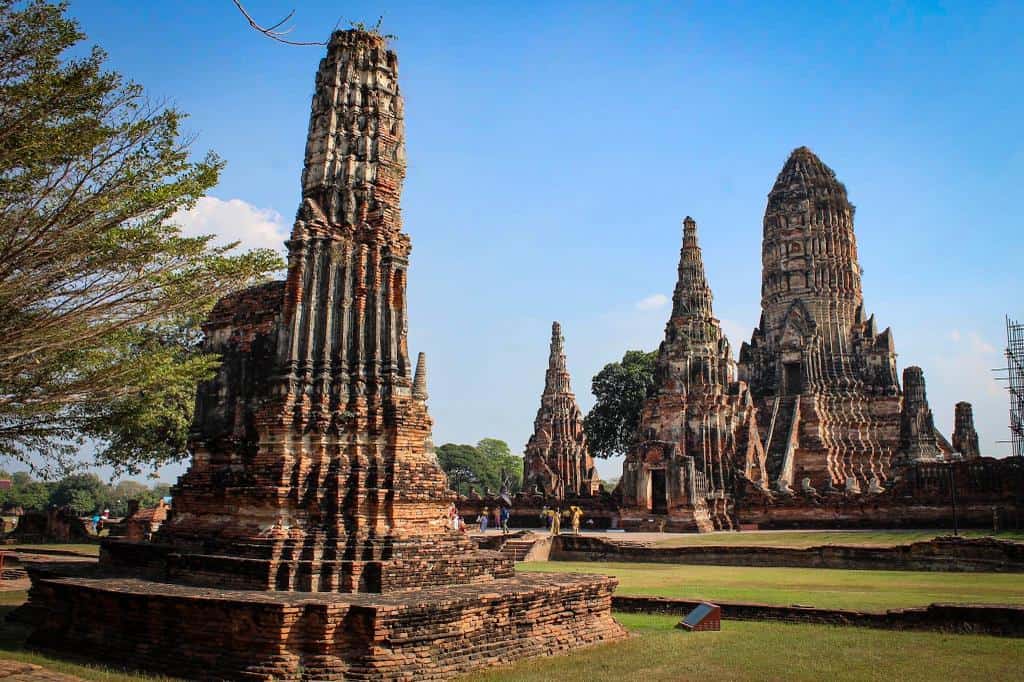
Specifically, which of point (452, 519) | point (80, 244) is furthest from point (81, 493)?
point (80, 244)

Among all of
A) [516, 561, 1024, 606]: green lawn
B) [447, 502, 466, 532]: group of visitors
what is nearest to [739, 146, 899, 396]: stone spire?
[447, 502, 466, 532]: group of visitors

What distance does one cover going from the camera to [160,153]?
437 inches

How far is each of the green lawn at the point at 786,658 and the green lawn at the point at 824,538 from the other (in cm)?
1384

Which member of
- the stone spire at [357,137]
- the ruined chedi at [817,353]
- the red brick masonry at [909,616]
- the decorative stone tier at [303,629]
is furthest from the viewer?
the ruined chedi at [817,353]

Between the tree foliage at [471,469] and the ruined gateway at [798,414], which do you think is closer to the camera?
the ruined gateway at [798,414]

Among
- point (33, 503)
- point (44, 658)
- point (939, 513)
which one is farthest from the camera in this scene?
point (33, 503)

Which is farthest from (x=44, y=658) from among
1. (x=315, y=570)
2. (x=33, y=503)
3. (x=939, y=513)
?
(x=33, y=503)

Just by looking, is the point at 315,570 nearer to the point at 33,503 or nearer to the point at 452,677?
the point at 452,677

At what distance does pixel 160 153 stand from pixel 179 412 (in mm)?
15929

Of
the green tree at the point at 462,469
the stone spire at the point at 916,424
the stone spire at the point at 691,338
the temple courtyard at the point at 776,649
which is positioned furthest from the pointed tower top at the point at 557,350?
the green tree at the point at 462,469

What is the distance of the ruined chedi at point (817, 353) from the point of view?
149ft

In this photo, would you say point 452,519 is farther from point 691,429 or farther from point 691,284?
point 691,284

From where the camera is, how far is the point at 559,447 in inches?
1982

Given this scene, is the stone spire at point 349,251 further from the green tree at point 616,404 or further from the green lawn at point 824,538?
the green tree at point 616,404
